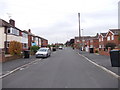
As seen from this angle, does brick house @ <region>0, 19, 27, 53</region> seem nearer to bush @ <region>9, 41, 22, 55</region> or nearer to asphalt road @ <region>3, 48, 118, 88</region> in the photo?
bush @ <region>9, 41, 22, 55</region>

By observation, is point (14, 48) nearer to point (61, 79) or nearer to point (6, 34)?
point (6, 34)

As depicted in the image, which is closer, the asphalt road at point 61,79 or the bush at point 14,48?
the asphalt road at point 61,79

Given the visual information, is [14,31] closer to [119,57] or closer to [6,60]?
[6,60]

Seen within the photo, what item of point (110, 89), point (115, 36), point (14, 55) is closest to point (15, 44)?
point (14, 55)

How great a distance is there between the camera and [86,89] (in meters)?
6.76

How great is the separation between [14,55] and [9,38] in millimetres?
14173

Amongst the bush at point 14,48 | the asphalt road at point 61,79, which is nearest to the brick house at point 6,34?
the bush at point 14,48

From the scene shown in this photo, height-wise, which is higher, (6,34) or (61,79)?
(6,34)

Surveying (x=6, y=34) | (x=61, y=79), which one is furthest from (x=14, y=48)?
(x=61, y=79)

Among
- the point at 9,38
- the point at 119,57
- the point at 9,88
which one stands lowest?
the point at 9,88

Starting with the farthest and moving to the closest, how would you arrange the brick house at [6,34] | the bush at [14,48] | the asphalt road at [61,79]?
the brick house at [6,34], the bush at [14,48], the asphalt road at [61,79]

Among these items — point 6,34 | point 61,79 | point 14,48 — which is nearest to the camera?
point 61,79

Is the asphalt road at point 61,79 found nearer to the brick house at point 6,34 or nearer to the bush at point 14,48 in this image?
the bush at point 14,48

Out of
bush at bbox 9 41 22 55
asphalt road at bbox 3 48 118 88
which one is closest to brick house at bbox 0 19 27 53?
bush at bbox 9 41 22 55
